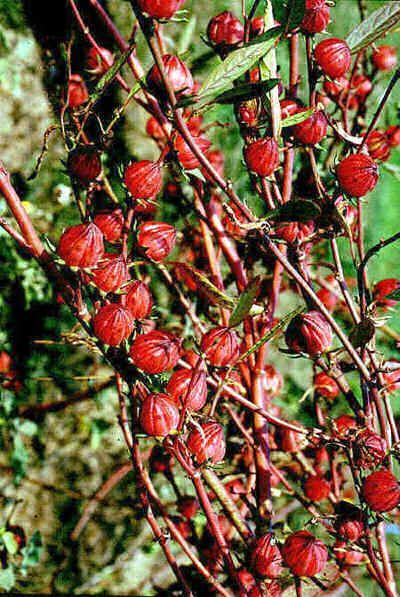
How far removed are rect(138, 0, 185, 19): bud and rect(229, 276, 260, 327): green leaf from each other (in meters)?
0.17

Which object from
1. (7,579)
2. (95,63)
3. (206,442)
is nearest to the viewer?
(206,442)

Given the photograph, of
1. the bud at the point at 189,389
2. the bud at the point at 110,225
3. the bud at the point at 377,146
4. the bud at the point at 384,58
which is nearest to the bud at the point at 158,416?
the bud at the point at 189,389

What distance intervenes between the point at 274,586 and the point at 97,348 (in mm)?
237

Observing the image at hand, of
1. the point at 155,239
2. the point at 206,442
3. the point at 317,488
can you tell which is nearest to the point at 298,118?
the point at 155,239

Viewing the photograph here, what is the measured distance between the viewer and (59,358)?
34.4 inches

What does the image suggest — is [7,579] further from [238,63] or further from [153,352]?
[238,63]

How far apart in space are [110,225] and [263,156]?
5.1 inches

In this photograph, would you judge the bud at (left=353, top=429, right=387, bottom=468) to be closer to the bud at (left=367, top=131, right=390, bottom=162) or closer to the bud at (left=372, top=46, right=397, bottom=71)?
the bud at (left=367, top=131, right=390, bottom=162)

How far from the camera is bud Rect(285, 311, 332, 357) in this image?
47 centimetres

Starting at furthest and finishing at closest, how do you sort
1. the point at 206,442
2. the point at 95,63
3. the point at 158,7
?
the point at 95,63 → the point at 206,442 → the point at 158,7

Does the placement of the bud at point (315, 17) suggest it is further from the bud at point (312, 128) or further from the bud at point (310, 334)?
the bud at point (310, 334)

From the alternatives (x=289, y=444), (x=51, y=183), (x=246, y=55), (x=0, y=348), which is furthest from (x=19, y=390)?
(x=246, y=55)

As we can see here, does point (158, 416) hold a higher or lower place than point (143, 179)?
lower

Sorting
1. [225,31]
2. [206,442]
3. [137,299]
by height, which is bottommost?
[206,442]
